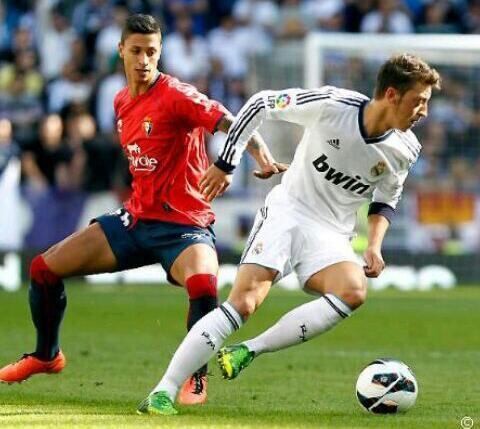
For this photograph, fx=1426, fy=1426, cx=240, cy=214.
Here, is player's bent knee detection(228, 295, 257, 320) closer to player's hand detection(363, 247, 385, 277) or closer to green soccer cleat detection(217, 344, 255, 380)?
green soccer cleat detection(217, 344, 255, 380)

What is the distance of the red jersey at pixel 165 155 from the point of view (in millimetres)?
8570

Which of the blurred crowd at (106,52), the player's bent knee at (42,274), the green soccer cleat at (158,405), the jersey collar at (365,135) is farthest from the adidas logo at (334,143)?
the blurred crowd at (106,52)

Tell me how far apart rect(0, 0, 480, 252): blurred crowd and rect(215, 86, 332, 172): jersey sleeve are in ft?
37.3

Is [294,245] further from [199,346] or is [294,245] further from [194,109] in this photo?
[194,109]

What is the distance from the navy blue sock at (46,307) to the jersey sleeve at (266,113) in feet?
5.50

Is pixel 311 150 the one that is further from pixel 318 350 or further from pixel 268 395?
pixel 318 350

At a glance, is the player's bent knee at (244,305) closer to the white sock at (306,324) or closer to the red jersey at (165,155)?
the white sock at (306,324)

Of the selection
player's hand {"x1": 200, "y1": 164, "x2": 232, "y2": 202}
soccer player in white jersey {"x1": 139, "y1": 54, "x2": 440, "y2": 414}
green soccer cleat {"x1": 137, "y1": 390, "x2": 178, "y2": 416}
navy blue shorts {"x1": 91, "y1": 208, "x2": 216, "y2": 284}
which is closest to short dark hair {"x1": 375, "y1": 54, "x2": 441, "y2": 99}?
soccer player in white jersey {"x1": 139, "y1": 54, "x2": 440, "y2": 414}

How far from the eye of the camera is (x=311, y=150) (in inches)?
316

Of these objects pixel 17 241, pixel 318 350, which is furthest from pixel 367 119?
pixel 17 241

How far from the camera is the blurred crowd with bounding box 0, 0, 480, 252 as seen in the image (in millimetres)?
19875

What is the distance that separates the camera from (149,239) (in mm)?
8578

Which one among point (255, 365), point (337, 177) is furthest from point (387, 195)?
point (255, 365)

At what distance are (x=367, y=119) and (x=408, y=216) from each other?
1175 centimetres
